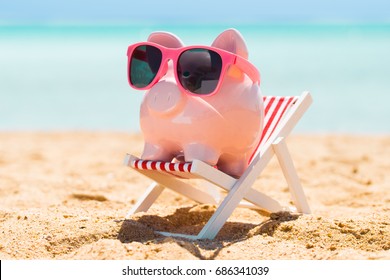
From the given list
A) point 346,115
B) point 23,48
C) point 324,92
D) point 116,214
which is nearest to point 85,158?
point 116,214

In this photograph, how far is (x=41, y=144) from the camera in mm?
8188

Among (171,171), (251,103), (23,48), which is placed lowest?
(23,48)

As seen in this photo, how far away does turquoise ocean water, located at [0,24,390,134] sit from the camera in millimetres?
10741

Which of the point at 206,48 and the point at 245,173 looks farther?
the point at 245,173

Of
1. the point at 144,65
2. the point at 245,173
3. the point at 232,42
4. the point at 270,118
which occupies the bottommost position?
the point at 245,173

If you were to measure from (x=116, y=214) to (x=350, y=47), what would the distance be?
25.3 metres

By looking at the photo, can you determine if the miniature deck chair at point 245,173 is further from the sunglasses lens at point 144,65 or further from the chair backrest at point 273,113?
the sunglasses lens at point 144,65

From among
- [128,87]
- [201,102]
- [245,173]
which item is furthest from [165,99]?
[128,87]

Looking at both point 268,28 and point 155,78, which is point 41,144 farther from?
point 268,28

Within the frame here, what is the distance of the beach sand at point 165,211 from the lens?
3.30m

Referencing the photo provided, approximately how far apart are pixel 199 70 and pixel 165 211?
1.14 meters

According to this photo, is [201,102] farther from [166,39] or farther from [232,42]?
[166,39]

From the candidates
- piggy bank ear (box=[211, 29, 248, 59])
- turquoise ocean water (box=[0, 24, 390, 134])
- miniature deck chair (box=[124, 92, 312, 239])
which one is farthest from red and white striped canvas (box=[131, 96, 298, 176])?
turquoise ocean water (box=[0, 24, 390, 134])

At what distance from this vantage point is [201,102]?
3.57 meters
